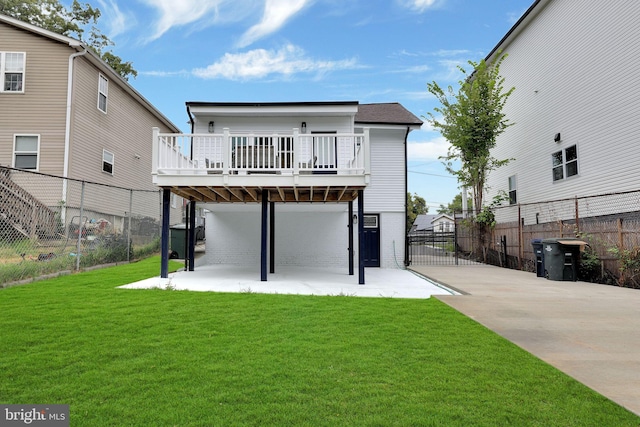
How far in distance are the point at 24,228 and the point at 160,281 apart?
15.5 feet

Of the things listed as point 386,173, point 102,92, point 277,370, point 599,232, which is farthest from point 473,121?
point 102,92

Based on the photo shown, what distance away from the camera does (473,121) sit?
15.1m

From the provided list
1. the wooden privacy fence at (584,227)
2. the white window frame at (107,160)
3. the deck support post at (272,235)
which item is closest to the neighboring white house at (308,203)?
the deck support post at (272,235)

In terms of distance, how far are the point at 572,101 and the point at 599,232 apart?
4.80 meters

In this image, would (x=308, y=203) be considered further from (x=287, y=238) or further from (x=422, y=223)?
(x=422, y=223)

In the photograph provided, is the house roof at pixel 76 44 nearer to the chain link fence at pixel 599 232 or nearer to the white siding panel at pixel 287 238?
the white siding panel at pixel 287 238

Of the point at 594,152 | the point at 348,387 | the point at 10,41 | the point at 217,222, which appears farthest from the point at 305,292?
the point at 10,41

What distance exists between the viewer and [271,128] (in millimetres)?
12641

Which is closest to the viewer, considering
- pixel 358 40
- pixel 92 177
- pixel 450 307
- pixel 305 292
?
pixel 450 307

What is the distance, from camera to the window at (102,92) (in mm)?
14633

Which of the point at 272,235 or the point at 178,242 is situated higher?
the point at 272,235

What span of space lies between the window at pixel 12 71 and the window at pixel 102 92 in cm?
Result: 239

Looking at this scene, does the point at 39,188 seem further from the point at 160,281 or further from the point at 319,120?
the point at 319,120

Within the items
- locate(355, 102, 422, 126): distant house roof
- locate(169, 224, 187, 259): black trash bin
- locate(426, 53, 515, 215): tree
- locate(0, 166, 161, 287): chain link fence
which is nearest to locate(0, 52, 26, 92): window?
locate(0, 166, 161, 287): chain link fence
